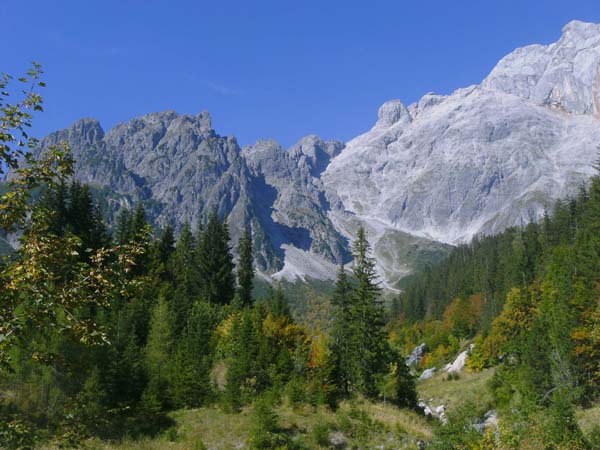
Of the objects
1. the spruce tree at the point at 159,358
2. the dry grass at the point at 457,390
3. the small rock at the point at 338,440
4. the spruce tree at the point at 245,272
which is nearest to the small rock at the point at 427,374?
the dry grass at the point at 457,390

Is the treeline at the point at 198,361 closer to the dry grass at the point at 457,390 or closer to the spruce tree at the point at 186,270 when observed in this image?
the spruce tree at the point at 186,270

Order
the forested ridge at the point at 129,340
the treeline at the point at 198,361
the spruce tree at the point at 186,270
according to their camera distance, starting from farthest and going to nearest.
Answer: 1. the spruce tree at the point at 186,270
2. the treeline at the point at 198,361
3. the forested ridge at the point at 129,340

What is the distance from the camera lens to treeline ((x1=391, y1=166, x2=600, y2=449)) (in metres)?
24.1

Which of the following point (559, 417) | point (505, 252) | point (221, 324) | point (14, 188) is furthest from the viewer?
point (505, 252)

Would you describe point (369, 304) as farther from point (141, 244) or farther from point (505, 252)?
point (505, 252)

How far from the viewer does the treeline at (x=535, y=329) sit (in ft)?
79.0

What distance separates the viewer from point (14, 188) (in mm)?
7945

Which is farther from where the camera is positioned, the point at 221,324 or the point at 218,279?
the point at 218,279

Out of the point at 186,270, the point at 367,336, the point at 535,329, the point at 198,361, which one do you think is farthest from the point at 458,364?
the point at 198,361

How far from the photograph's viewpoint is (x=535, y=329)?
53250 millimetres

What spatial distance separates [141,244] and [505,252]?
149m

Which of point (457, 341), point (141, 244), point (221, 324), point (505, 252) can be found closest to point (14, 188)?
point (141, 244)

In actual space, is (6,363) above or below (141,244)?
below

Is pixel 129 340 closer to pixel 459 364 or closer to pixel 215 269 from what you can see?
pixel 215 269
